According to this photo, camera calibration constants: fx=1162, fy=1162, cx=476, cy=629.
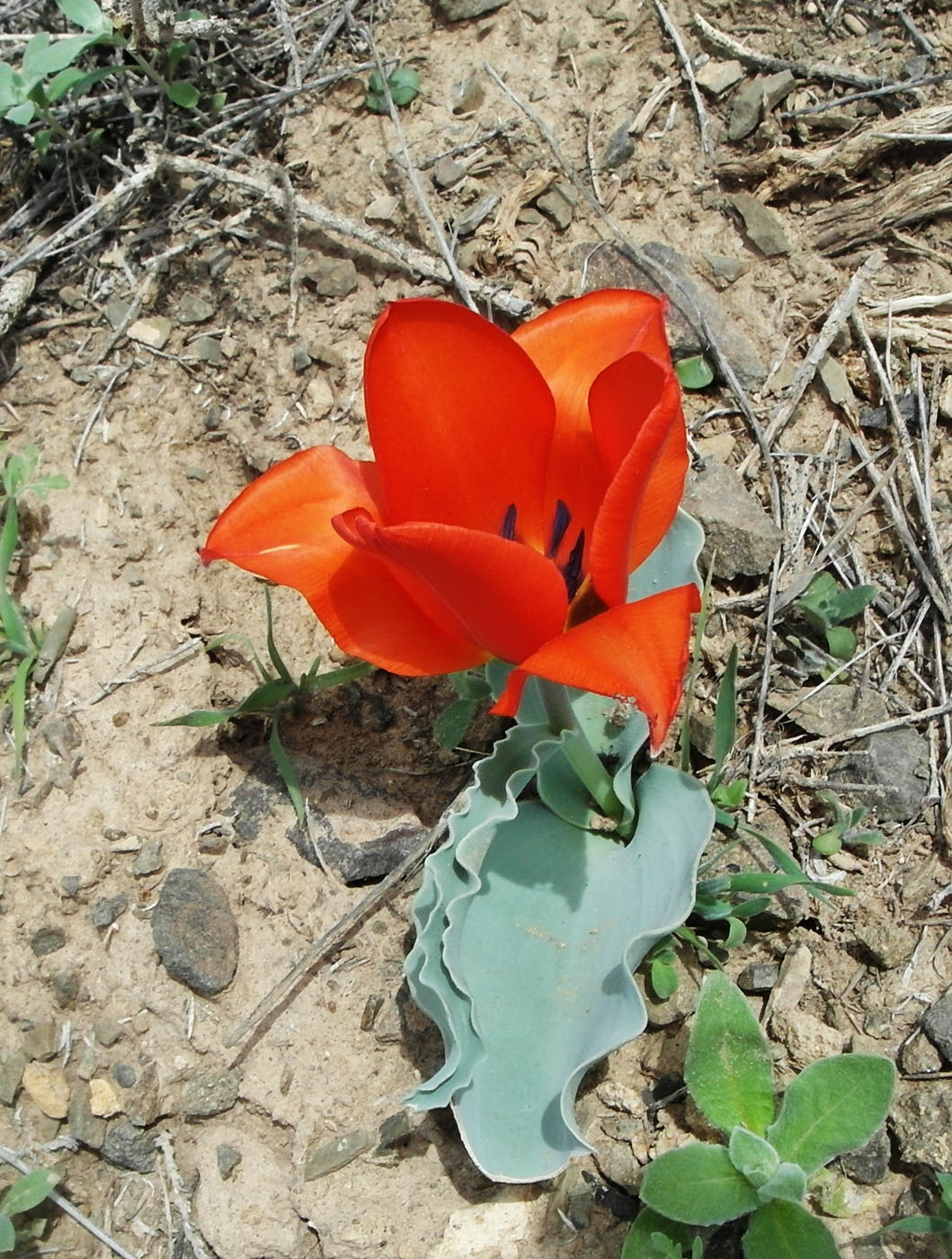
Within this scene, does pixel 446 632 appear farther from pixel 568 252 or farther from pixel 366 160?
pixel 366 160

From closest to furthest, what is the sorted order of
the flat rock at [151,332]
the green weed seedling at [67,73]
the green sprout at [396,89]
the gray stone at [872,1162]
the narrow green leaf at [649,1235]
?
the narrow green leaf at [649,1235]
the gray stone at [872,1162]
the green weed seedling at [67,73]
the flat rock at [151,332]
the green sprout at [396,89]

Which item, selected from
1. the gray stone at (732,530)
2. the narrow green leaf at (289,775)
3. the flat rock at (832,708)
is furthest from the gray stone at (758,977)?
the narrow green leaf at (289,775)

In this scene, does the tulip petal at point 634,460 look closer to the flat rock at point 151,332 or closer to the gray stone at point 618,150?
the gray stone at point 618,150

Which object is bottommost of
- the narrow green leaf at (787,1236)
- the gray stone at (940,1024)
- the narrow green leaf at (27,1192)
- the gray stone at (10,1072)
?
the gray stone at (940,1024)

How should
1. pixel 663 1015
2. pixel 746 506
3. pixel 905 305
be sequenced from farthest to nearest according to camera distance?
pixel 905 305
pixel 746 506
pixel 663 1015

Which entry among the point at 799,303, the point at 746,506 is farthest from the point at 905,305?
the point at 746,506

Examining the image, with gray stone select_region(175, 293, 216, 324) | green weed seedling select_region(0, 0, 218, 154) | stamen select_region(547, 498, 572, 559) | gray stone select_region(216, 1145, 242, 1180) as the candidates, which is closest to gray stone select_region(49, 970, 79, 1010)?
gray stone select_region(216, 1145, 242, 1180)

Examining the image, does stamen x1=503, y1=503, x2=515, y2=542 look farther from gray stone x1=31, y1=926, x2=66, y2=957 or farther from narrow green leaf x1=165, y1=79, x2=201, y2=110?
narrow green leaf x1=165, y1=79, x2=201, y2=110

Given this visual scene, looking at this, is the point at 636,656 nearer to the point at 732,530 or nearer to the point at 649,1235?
the point at 649,1235

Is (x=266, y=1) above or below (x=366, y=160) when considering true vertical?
above
